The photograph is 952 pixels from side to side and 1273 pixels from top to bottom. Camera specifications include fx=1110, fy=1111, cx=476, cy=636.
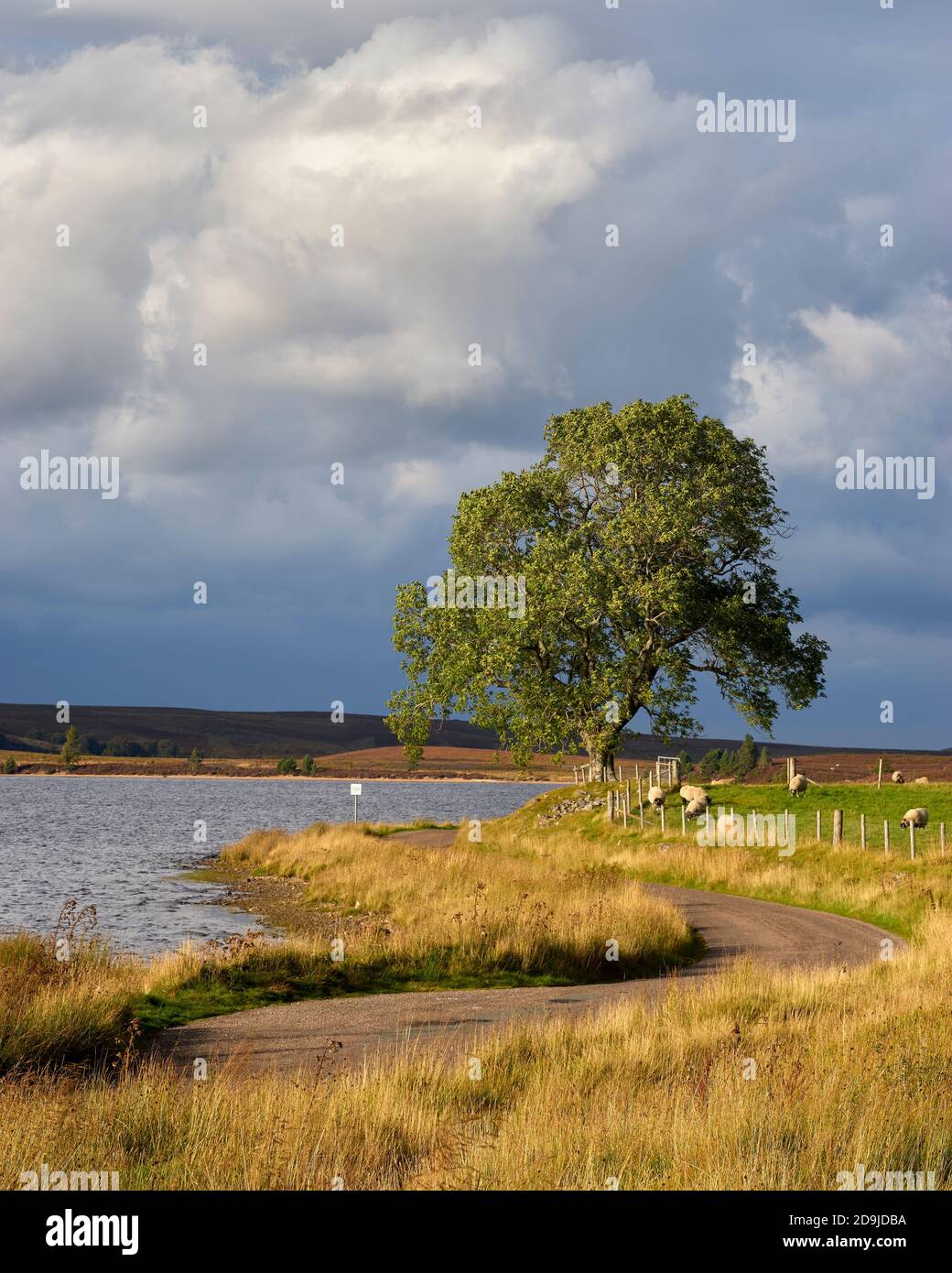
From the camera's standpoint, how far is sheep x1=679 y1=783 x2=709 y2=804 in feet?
148

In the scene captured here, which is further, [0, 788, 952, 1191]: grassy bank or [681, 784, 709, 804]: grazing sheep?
[681, 784, 709, 804]: grazing sheep

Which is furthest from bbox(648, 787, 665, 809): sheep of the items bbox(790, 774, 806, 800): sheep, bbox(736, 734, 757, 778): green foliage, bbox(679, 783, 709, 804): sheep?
bbox(736, 734, 757, 778): green foliage

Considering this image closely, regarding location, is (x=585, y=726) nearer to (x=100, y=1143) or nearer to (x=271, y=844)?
(x=271, y=844)

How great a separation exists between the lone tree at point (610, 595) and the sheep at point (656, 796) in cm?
242

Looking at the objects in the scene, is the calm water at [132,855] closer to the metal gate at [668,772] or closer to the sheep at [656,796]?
the sheep at [656,796]

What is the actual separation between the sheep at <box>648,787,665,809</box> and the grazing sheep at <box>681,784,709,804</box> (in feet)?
2.96

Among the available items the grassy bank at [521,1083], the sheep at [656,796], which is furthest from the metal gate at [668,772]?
the grassy bank at [521,1083]

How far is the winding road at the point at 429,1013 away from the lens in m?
13.3

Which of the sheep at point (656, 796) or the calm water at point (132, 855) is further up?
the sheep at point (656, 796)

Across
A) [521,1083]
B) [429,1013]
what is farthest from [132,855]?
[521,1083]

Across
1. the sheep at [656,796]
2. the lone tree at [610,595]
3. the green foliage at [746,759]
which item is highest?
the lone tree at [610,595]

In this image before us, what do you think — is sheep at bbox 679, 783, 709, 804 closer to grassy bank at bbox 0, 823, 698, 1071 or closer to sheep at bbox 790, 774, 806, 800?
sheep at bbox 790, 774, 806, 800

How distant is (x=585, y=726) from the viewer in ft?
160
